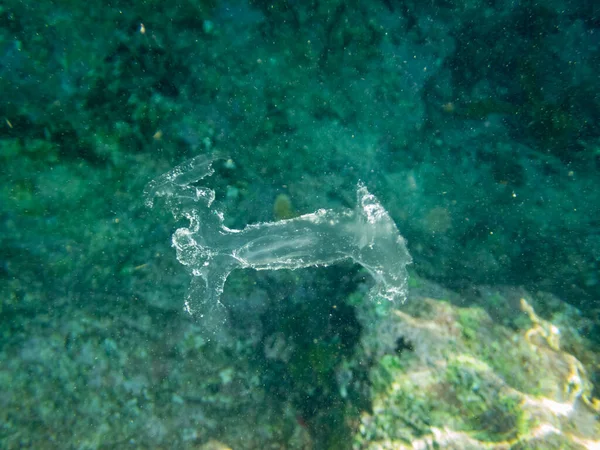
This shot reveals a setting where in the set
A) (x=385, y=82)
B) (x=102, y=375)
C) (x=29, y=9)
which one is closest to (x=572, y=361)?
(x=385, y=82)

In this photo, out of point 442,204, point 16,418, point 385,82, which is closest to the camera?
point 16,418

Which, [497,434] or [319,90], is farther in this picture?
[319,90]

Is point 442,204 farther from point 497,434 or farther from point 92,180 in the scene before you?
point 92,180

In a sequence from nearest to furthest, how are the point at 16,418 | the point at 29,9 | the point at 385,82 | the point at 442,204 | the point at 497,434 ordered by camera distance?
the point at 497,434
the point at 29,9
the point at 16,418
the point at 385,82
the point at 442,204

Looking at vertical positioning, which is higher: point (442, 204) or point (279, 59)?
point (279, 59)

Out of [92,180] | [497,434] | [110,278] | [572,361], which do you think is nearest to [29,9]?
[92,180]

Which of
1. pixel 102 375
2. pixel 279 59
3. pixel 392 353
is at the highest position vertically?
pixel 279 59

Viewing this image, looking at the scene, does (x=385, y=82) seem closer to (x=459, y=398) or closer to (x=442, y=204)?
(x=442, y=204)
